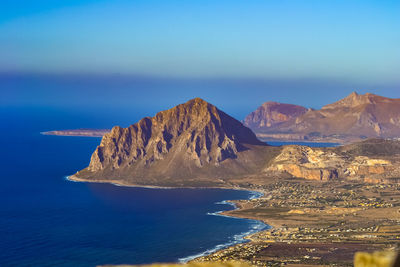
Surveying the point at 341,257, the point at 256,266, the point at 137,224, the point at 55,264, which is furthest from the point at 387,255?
the point at 137,224

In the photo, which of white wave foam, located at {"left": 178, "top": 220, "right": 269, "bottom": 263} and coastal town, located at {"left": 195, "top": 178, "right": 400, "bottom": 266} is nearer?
coastal town, located at {"left": 195, "top": 178, "right": 400, "bottom": 266}

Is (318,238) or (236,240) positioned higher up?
(318,238)

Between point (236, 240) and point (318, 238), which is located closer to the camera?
point (318, 238)

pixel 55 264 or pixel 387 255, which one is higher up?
Answer: pixel 387 255

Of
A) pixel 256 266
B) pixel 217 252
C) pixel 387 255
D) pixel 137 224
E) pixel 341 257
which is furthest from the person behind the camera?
pixel 137 224

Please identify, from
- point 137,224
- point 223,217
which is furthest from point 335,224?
point 137,224

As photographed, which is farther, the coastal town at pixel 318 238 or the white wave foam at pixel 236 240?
the white wave foam at pixel 236 240

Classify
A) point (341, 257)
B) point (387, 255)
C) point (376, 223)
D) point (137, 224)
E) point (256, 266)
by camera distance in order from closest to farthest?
1. point (387, 255)
2. point (256, 266)
3. point (341, 257)
4. point (376, 223)
5. point (137, 224)

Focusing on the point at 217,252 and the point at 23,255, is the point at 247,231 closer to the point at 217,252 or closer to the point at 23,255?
the point at 217,252

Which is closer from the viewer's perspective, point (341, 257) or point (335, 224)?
point (341, 257)
